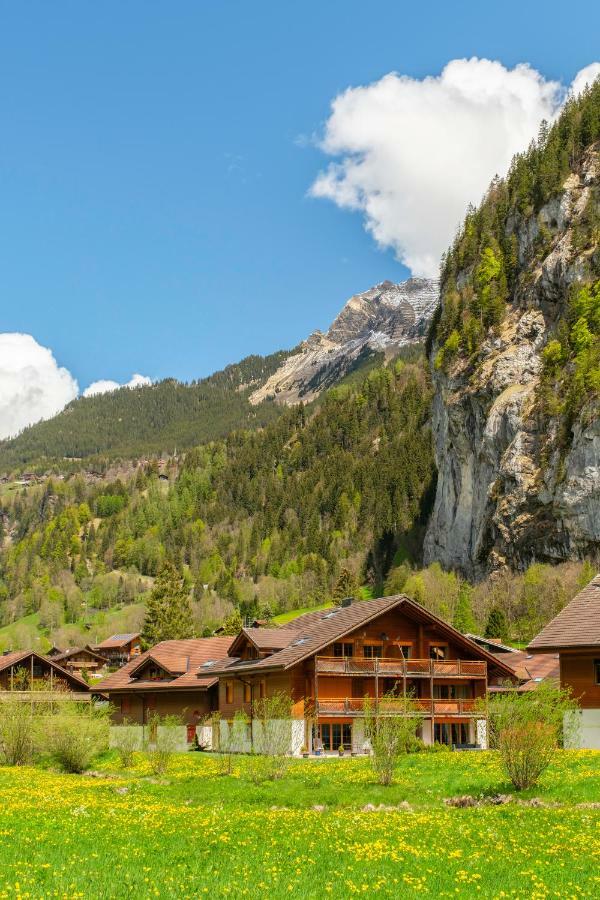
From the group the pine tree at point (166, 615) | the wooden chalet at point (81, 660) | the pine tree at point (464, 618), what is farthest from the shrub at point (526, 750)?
the wooden chalet at point (81, 660)

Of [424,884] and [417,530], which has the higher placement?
[417,530]

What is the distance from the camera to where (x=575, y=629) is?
3822 cm

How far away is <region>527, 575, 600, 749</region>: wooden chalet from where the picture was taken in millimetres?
37062

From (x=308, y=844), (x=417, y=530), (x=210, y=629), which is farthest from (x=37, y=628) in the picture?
(x=308, y=844)

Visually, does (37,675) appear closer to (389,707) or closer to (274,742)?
(389,707)

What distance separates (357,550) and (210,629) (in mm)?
56537

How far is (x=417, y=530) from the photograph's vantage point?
171 metres

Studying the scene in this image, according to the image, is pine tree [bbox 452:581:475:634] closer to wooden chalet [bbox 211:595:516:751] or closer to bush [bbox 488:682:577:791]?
wooden chalet [bbox 211:595:516:751]

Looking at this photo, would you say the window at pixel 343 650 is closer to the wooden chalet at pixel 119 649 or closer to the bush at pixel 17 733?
the bush at pixel 17 733

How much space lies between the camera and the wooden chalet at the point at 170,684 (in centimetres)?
5728

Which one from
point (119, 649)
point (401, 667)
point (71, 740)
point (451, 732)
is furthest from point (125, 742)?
point (119, 649)

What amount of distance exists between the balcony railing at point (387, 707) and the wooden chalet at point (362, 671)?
0.05 m

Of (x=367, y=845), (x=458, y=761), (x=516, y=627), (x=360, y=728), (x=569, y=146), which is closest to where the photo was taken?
(x=367, y=845)

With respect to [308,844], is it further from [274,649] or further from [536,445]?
[536,445]
